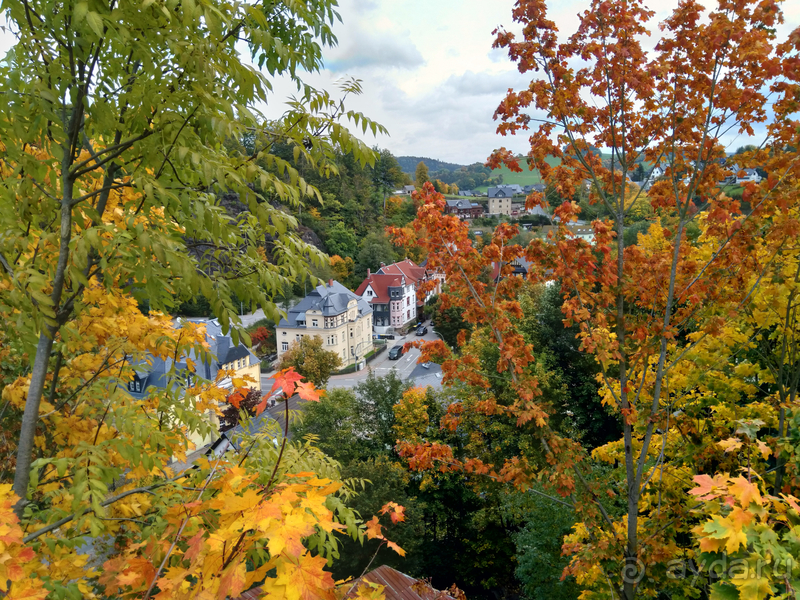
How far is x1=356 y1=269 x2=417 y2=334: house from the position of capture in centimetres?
5216

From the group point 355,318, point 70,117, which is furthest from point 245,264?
point 355,318

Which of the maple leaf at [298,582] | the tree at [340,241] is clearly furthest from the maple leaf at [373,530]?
the tree at [340,241]

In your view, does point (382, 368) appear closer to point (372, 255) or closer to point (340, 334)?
point (340, 334)

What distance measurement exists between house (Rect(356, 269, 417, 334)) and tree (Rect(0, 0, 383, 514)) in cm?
4912

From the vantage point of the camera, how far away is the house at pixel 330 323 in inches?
1647

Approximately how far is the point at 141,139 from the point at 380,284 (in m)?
50.0

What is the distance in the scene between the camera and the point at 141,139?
249cm

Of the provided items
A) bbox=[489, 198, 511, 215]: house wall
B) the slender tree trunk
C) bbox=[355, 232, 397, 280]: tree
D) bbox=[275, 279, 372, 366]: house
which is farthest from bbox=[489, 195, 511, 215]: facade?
the slender tree trunk

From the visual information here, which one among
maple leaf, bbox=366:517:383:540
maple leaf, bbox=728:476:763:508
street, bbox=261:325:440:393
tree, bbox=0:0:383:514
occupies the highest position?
tree, bbox=0:0:383:514

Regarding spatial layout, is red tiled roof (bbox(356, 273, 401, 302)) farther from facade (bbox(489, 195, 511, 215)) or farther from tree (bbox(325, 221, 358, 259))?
facade (bbox(489, 195, 511, 215))

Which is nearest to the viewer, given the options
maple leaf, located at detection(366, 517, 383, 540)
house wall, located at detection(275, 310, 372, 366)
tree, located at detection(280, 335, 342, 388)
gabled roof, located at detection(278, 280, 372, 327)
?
maple leaf, located at detection(366, 517, 383, 540)

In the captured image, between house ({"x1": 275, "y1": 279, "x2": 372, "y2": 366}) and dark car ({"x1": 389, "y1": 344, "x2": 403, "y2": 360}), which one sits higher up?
house ({"x1": 275, "y1": 279, "x2": 372, "y2": 366})

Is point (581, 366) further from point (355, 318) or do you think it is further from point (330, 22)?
point (355, 318)

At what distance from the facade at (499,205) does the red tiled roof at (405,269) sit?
138ft
